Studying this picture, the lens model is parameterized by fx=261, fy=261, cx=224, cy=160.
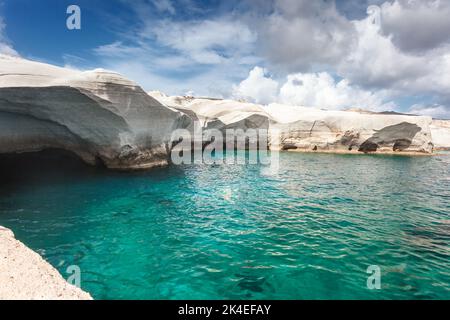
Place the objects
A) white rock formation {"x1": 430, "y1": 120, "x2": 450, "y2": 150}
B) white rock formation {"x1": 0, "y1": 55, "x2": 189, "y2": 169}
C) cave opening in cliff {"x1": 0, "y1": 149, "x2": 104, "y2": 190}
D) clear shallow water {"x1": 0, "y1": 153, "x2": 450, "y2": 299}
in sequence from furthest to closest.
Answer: white rock formation {"x1": 430, "y1": 120, "x2": 450, "y2": 150} → cave opening in cliff {"x1": 0, "y1": 149, "x2": 104, "y2": 190} → white rock formation {"x1": 0, "y1": 55, "x2": 189, "y2": 169} → clear shallow water {"x1": 0, "y1": 153, "x2": 450, "y2": 299}

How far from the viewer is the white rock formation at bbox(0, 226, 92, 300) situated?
15.2ft

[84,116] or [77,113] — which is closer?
[77,113]

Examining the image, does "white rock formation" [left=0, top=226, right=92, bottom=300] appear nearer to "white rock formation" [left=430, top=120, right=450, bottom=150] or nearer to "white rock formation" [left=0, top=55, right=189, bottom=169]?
"white rock formation" [left=0, top=55, right=189, bottom=169]

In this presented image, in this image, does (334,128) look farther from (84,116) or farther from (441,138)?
A: (441,138)

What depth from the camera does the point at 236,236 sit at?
975 centimetres

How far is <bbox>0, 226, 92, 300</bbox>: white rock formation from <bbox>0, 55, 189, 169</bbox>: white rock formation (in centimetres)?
1257

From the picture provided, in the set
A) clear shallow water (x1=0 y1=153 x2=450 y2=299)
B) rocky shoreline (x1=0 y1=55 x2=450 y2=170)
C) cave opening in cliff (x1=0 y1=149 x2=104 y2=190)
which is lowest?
clear shallow water (x1=0 y1=153 x2=450 y2=299)

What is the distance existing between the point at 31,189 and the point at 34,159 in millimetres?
9423

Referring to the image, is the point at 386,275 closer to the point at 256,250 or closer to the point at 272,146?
the point at 256,250

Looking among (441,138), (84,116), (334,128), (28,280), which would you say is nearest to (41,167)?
(84,116)

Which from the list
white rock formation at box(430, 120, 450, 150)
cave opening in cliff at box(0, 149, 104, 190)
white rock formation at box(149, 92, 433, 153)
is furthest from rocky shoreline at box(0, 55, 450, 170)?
white rock formation at box(430, 120, 450, 150)

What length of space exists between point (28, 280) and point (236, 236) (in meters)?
6.32
